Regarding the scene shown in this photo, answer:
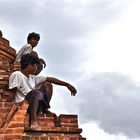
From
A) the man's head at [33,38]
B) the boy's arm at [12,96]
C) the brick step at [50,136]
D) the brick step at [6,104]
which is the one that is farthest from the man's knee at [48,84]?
the man's head at [33,38]

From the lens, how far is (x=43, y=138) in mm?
7238

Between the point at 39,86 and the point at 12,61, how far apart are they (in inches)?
76.8

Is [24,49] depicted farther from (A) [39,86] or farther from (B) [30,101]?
(B) [30,101]

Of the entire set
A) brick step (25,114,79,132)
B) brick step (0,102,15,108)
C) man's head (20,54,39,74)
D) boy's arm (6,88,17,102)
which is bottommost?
brick step (25,114,79,132)

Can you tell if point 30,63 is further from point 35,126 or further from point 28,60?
point 35,126

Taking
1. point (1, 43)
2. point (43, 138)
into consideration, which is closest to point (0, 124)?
point (43, 138)

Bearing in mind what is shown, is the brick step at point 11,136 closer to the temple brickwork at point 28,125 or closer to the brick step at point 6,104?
the temple brickwork at point 28,125

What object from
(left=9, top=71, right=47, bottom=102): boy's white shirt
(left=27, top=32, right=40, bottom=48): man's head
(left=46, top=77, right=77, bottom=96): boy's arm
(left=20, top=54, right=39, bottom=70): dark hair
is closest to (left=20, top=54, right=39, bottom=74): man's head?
(left=20, top=54, right=39, bottom=70): dark hair

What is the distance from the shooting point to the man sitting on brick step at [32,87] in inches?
286

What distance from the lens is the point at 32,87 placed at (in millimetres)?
7539

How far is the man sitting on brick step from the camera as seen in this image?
7270mm

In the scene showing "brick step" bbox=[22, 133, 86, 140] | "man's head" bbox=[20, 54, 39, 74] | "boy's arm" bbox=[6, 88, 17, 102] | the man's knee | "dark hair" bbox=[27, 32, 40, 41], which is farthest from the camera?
"dark hair" bbox=[27, 32, 40, 41]

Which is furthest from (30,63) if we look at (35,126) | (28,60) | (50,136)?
(50,136)

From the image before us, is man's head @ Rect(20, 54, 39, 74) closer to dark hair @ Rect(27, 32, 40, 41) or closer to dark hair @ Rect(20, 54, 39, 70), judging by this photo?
dark hair @ Rect(20, 54, 39, 70)
